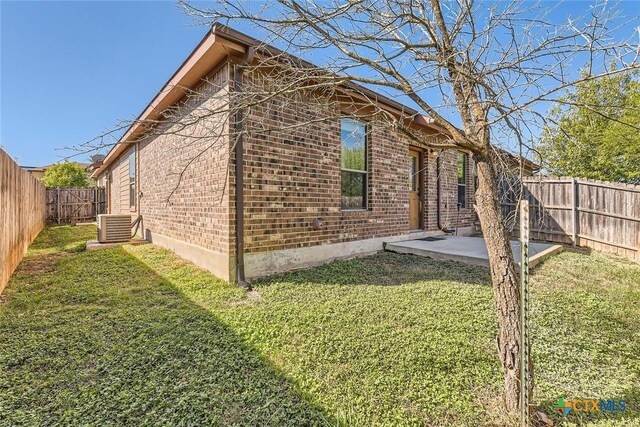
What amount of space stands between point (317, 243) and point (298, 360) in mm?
3204

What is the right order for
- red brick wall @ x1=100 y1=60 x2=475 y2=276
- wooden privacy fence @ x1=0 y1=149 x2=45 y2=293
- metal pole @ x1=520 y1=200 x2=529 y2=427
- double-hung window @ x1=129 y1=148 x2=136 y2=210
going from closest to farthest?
metal pole @ x1=520 y1=200 x2=529 y2=427 → wooden privacy fence @ x1=0 y1=149 x2=45 y2=293 → red brick wall @ x1=100 y1=60 x2=475 y2=276 → double-hung window @ x1=129 y1=148 x2=136 y2=210

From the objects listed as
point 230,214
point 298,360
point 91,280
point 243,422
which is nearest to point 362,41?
point 298,360

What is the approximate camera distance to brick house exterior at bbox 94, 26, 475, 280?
4.47 m

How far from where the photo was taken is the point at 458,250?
6.23 meters

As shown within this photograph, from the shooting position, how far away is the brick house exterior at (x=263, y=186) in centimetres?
447

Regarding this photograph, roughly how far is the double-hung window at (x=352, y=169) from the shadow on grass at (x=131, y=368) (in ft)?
12.3

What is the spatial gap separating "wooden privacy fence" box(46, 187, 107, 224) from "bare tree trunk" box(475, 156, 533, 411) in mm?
19846

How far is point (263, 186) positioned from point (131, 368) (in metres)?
3.03

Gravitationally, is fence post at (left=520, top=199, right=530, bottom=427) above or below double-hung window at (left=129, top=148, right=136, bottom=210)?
below

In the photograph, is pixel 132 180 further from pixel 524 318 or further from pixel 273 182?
pixel 524 318

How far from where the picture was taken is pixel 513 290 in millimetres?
1903

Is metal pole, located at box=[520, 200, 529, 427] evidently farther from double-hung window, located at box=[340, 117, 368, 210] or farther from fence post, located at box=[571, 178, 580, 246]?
fence post, located at box=[571, 178, 580, 246]

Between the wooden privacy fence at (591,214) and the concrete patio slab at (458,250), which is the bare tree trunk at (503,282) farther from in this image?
the wooden privacy fence at (591,214)

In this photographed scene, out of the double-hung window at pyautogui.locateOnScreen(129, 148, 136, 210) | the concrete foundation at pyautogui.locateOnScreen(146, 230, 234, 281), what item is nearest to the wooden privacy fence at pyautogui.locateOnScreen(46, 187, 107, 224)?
the double-hung window at pyautogui.locateOnScreen(129, 148, 136, 210)
